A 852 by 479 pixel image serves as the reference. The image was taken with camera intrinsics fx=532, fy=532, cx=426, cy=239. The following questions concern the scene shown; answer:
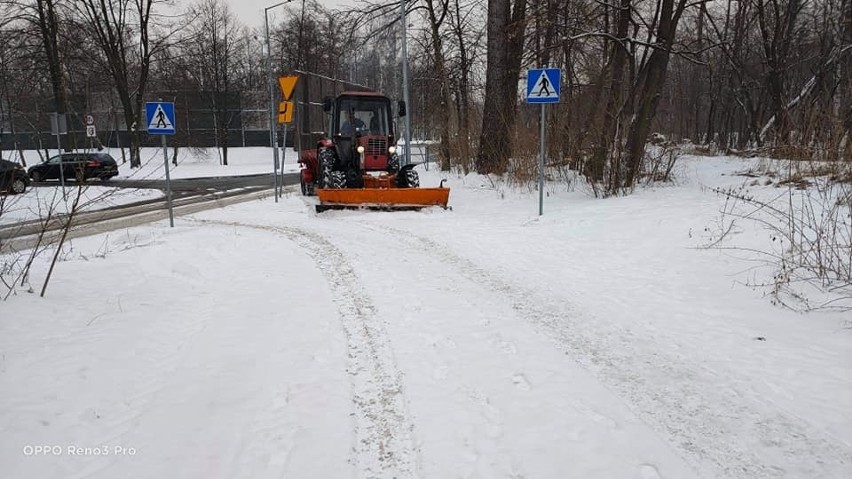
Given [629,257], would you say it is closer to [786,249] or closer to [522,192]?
[786,249]

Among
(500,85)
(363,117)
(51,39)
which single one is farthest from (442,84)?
(51,39)

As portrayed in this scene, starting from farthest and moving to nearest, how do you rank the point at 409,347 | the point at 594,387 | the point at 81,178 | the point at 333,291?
the point at 333,291 < the point at 81,178 < the point at 409,347 < the point at 594,387

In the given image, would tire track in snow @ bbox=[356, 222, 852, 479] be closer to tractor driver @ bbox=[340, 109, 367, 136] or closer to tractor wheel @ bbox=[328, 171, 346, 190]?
tractor wheel @ bbox=[328, 171, 346, 190]

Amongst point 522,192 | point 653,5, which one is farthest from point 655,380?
point 653,5

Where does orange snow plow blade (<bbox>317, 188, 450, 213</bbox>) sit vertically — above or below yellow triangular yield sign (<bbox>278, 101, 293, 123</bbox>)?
below

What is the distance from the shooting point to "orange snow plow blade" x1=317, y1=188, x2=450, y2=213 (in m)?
11.6

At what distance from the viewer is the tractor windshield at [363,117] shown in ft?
43.8

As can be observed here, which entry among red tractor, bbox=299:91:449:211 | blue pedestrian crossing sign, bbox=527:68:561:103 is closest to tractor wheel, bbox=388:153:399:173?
red tractor, bbox=299:91:449:211

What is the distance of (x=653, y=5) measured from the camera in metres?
18.4

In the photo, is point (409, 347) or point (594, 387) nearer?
point (594, 387)

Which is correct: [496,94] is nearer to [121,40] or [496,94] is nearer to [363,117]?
[363,117]

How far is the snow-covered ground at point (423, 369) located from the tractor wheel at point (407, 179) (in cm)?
573

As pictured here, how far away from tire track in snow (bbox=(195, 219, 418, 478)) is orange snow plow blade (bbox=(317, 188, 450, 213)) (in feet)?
18.6

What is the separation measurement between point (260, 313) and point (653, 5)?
18523 mm
